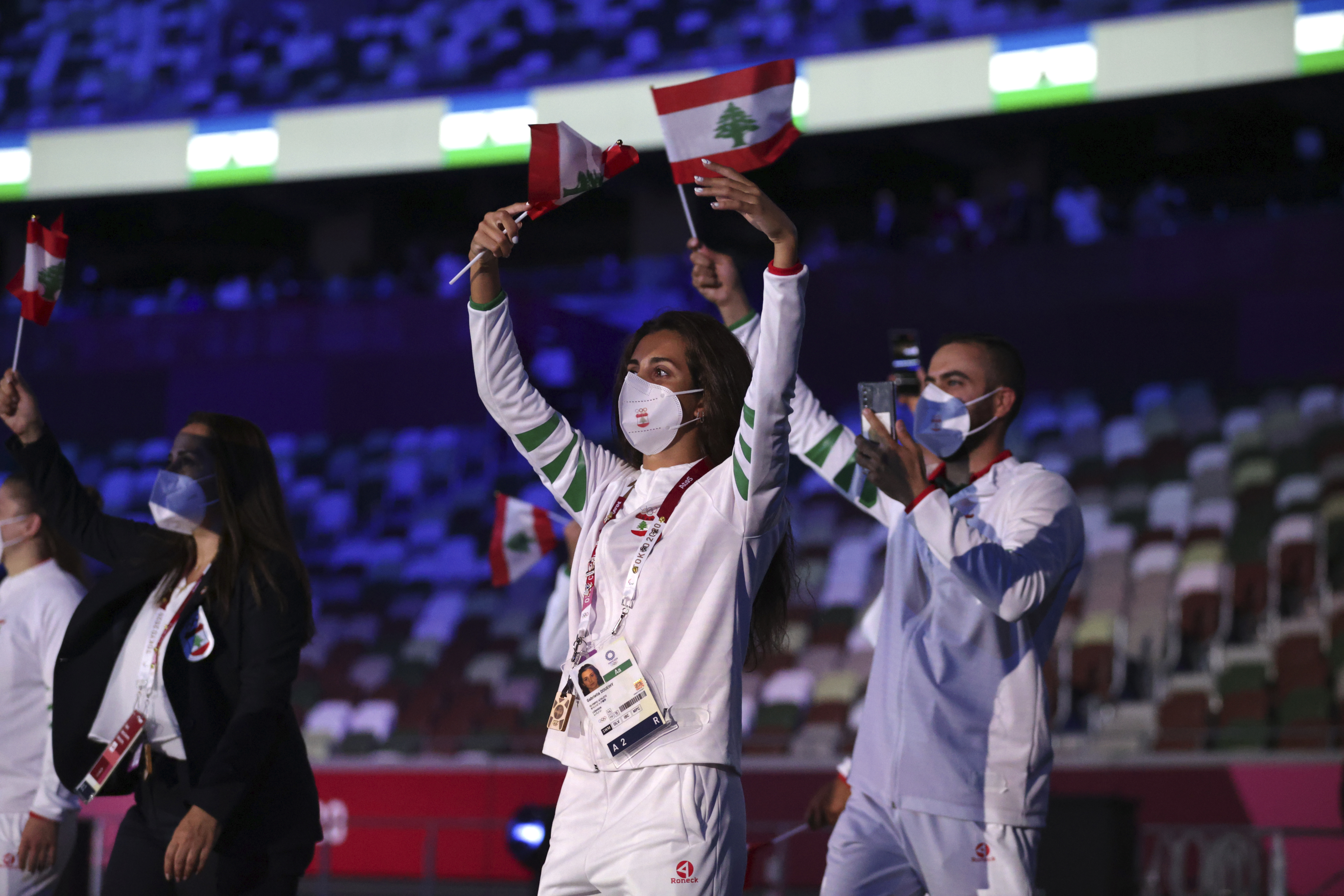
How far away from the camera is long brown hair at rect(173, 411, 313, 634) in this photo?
121 inches

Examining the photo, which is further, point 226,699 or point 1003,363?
point 1003,363

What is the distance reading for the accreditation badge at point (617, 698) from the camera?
224 cm

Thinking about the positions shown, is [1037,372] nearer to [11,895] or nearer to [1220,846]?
[1220,846]

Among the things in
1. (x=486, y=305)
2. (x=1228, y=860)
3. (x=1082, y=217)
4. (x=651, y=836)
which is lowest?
(x=1228, y=860)

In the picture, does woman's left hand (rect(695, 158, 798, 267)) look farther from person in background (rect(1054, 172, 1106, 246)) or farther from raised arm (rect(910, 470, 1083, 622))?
person in background (rect(1054, 172, 1106, 246))

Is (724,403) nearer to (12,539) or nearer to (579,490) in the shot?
(579,490)

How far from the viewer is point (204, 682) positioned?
2.97 m

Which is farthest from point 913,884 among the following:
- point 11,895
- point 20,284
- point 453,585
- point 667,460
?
point 453,585

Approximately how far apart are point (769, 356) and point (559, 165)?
0.76 metres

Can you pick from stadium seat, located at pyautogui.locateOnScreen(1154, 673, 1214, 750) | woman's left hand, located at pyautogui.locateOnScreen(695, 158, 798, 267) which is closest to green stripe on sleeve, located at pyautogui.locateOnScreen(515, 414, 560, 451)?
woman's left hand, located at pyautogui.locateOnScreen(695, 158, 798, 267)

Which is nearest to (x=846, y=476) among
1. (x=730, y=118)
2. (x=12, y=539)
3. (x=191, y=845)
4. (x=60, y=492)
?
(x=730, y=118)

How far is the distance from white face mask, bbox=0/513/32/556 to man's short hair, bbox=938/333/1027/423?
8.79 feet

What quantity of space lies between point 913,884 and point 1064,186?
12470 mm

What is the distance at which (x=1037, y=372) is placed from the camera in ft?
41.5
